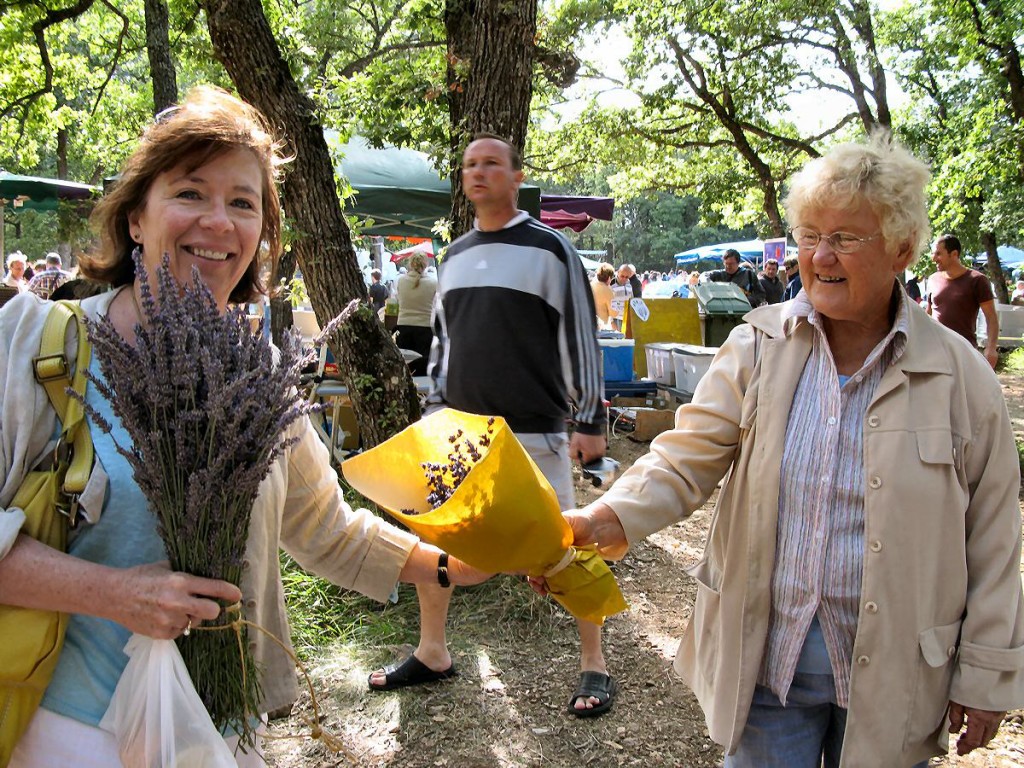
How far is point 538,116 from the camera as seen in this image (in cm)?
1967

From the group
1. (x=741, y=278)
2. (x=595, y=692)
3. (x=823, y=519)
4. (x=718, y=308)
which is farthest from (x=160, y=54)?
(x=741, y=278)

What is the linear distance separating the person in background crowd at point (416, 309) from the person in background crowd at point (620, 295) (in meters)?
3.86

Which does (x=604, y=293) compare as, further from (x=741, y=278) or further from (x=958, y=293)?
(x=958, y=293)

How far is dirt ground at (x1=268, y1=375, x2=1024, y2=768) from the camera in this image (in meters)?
3.17

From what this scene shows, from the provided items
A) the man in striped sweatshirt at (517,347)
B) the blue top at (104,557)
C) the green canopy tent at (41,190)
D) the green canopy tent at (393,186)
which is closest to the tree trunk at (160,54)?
the green canopy tent at (393,186)

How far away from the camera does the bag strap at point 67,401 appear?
1.29 m

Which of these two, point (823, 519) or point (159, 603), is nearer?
point (159, 603)

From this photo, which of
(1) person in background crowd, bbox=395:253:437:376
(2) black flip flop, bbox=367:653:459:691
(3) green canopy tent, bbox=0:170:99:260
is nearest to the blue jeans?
(2) black flip flop, bbox=367:653:459:691

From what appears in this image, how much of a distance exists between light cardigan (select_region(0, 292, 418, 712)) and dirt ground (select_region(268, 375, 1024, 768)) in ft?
3.94

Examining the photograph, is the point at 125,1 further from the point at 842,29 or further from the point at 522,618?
the point at 522,618

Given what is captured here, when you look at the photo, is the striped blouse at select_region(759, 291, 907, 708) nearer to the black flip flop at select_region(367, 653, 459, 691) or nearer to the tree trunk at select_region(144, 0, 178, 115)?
the black flip flop at select_region(367, 653, 459, 691)

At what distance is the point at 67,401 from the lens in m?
1.32

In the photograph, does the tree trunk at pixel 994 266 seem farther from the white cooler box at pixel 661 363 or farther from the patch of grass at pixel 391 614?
the patch of grass at pixel 391 614

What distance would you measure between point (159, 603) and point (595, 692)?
8.61ft
